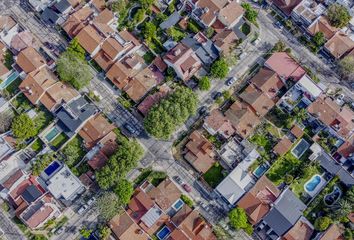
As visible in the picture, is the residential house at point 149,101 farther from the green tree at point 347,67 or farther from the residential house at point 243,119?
the green tree at point 347,67

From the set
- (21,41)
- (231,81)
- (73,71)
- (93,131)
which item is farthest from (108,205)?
(21,41)

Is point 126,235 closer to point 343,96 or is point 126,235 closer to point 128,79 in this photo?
point 128,79

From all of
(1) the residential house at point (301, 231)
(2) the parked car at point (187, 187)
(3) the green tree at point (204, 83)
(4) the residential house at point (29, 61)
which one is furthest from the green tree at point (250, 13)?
(4) the residential house at point (29, 61)

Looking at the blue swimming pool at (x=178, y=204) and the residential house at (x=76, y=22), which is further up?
the residential house at (x=76, y=22)

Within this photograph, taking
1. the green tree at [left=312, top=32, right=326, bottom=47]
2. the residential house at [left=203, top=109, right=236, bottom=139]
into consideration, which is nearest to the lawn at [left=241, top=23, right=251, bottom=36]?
the green tree at [left=312, top=32, right=326, bottom=47]

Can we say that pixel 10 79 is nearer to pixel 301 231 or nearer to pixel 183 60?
pixel 183 60

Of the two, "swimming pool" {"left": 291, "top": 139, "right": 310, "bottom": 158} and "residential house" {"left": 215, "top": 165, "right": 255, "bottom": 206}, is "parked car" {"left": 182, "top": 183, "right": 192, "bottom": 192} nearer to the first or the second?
"residential house" {"left": 215, "top": 165, "right": 255, "bottom": 206}

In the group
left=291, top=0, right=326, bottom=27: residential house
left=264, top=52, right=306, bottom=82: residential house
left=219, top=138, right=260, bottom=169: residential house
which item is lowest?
left=219, top=138, right=260, bottom=169: residential house
